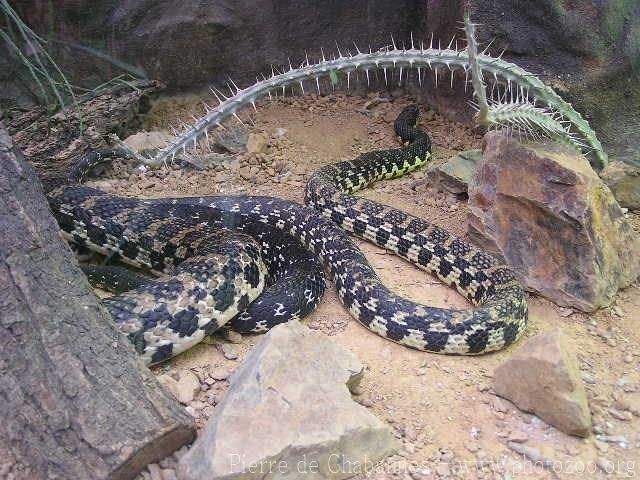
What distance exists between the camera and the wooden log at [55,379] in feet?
9.34

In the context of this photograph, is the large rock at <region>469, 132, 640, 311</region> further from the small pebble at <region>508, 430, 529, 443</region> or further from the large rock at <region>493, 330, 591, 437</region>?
the small pebble at <region>508, 430, 529, 443</region>

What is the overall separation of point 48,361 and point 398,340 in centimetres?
255

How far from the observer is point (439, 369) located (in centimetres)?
432

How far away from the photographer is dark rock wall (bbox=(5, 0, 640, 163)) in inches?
234

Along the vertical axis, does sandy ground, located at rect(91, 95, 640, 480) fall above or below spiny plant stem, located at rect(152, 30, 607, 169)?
below

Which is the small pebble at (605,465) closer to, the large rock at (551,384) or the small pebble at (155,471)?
the large rock at (551,384)

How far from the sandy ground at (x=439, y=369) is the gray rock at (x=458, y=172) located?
0.15 metres

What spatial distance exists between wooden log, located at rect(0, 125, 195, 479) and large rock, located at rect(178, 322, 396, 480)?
27 centimetres

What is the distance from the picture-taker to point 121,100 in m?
6.70

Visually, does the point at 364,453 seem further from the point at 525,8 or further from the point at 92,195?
the point at 525,8

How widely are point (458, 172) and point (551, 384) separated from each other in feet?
10.4

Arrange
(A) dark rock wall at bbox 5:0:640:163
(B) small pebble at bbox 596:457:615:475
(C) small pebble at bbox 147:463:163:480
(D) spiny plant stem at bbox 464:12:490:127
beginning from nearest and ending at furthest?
(C) small pebble at bbox 147:463:163:480 → (B) small pebble at bbox 596:457:615:475 → (D) spiny plant stem at bbox 464:12:490:127 → (A) dark rock wall at bbox 5:0:640:163

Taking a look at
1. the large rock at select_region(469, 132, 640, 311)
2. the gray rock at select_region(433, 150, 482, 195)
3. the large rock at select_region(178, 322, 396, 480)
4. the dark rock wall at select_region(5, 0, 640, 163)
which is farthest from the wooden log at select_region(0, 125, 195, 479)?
the dark rock wall at select_region(5, 0, 640, 163)

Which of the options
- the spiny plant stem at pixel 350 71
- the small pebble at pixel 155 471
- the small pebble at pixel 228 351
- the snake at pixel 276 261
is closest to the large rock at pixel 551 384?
the snake at pixel 276 261
